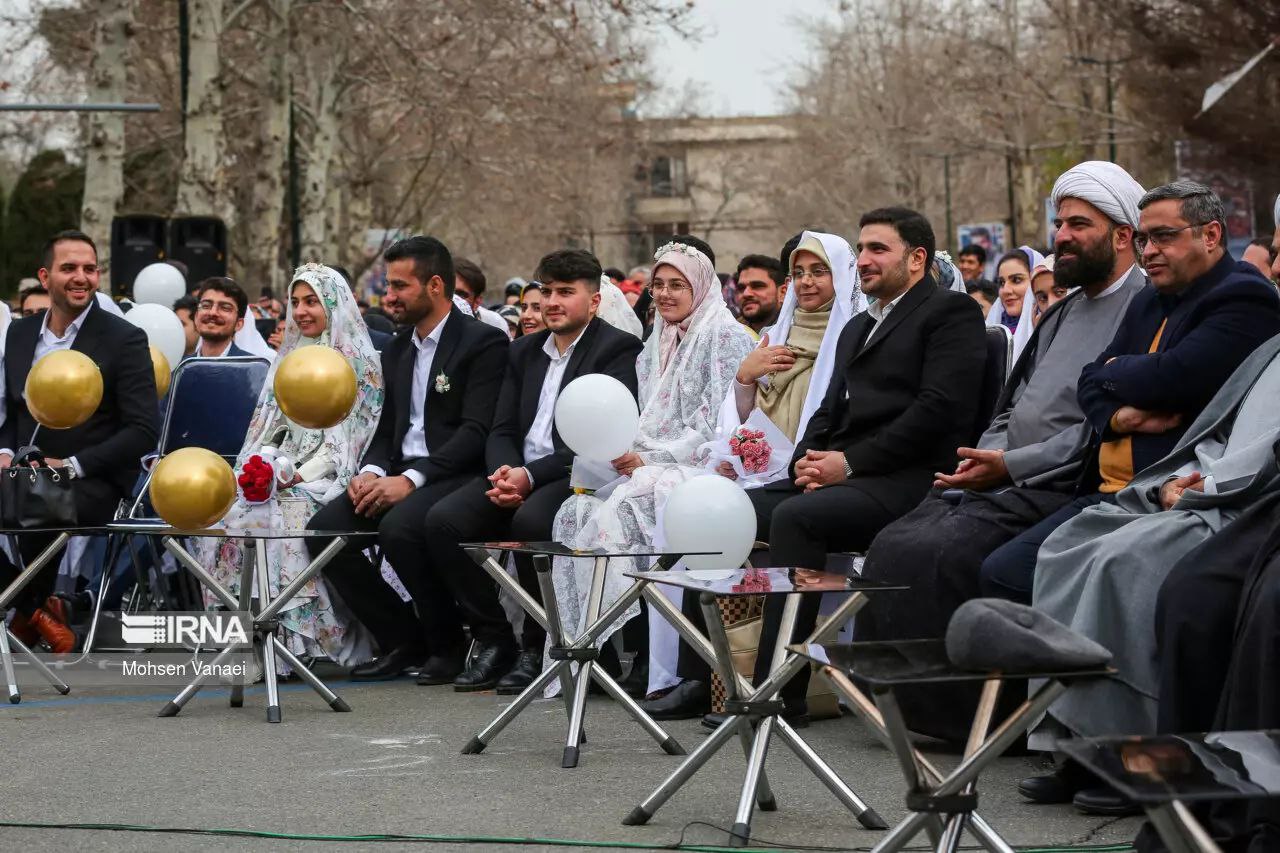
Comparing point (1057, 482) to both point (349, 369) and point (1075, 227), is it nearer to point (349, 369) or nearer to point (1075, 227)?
point (1075, 227)

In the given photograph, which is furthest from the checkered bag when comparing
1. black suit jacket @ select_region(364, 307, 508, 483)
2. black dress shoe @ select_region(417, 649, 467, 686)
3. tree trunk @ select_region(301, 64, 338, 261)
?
tree trunk @ select_region(301, 64, 338, 261)

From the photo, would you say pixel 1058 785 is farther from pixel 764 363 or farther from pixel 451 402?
pixel 451 402

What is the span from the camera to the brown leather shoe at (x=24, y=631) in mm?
10266

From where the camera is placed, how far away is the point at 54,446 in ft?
32.8

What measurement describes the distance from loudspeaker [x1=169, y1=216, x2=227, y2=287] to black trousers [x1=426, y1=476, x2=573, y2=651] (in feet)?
39.0

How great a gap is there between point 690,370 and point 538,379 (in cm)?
84

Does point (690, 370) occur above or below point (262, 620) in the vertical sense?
above

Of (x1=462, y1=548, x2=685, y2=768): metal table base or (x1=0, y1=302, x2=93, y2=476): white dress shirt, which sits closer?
(x1=462, y1=548, x2=685, y2=768): metal table base

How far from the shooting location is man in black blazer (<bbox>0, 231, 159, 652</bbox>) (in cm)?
974

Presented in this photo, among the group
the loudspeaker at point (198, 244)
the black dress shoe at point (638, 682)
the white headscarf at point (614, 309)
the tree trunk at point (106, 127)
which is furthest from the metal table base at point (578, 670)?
the tree trunk at point (106, 127)

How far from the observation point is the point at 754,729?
19.4 ft

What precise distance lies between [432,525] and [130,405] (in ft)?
5.99

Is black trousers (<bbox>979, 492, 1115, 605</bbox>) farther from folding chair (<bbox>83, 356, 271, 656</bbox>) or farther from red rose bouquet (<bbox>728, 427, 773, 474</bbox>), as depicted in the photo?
folding chair (<bbox>83, 356, 271, 656</bbox>)

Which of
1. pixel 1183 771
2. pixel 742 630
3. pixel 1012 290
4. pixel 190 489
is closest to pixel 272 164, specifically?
pixel 1012 290
